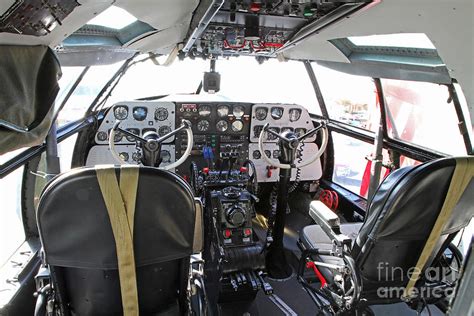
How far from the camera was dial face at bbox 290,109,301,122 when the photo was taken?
12.3 ft

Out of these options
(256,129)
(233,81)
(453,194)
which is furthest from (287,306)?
(233,81)

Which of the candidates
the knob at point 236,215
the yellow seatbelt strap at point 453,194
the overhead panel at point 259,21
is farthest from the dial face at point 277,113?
the yellow seatbelt strap at point 453,194

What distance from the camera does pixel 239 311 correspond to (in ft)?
7.60

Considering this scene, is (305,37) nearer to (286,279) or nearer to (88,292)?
(286,279)

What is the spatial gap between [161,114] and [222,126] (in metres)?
0.67

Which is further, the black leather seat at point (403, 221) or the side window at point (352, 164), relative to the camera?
the side window at point (352, 164)

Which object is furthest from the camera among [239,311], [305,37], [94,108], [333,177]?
[333,177]

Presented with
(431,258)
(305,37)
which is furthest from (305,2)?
(431,258)

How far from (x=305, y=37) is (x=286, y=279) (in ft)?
6.29

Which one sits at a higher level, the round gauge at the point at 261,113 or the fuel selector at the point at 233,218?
the round gauge at the point at 261,113

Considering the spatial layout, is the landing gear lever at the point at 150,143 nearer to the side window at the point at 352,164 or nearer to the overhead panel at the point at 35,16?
the overhead panel at the point at 35,16

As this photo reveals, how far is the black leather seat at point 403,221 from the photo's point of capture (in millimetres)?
1444

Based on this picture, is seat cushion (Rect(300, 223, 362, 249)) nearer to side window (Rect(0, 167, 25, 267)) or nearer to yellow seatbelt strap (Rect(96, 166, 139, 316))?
yellow seatbelt strap (Rect(96, 166, 139, 316))

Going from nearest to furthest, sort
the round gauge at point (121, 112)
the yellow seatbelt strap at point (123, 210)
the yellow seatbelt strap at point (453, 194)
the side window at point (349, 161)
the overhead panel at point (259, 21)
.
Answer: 1. the yellow seatbelt strap at point (123, 210)
2. the yellow seatbelt strap at point (453, 194)
3. the overhead panel at point (259, 21)
4. the round gauge at point (121, 112)
5. the side window at point (349, 161)
